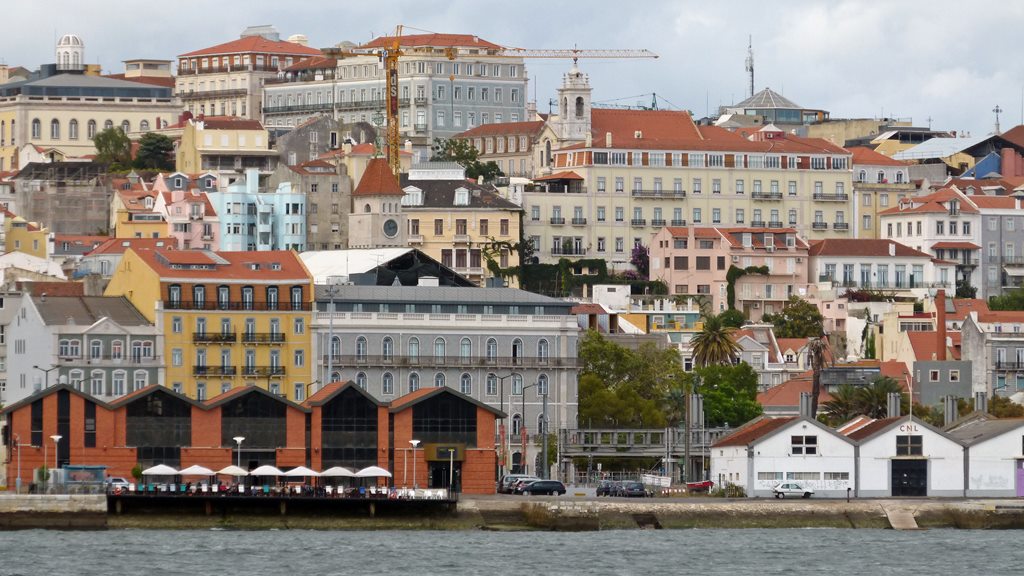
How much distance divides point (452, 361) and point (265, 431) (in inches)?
818

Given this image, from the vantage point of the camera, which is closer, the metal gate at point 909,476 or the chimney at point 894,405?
the metal gate at point 909,476

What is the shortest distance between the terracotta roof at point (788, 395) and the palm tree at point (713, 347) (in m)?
3.45

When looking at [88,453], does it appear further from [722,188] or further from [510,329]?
[722,188]

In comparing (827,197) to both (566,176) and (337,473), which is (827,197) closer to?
(566,176)

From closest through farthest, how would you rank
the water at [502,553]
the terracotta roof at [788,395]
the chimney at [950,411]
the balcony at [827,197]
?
the water at [502,553] < the chimney at [950,411] < the terracotta roof at [788,395] < the balcony at [827,197]

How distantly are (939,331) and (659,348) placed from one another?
47.3ft

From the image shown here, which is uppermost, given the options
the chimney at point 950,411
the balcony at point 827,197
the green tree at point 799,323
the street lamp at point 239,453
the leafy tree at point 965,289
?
the balcony at point 827,197

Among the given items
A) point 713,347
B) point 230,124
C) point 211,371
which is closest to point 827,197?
point 713,347

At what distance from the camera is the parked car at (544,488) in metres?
117

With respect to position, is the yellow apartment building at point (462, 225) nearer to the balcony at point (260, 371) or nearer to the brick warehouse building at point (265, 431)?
the balcony at point (260, 371)

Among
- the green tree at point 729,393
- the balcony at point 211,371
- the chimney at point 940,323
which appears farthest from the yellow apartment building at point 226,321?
the chimney at point 940,323

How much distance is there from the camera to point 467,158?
193875mm

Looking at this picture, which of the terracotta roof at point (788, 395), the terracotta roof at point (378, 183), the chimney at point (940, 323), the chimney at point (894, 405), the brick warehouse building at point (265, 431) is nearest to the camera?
the brick warehouse building at point (265, 431)

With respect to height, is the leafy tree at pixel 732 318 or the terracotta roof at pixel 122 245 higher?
the terracotta roof at pixel 122 245
